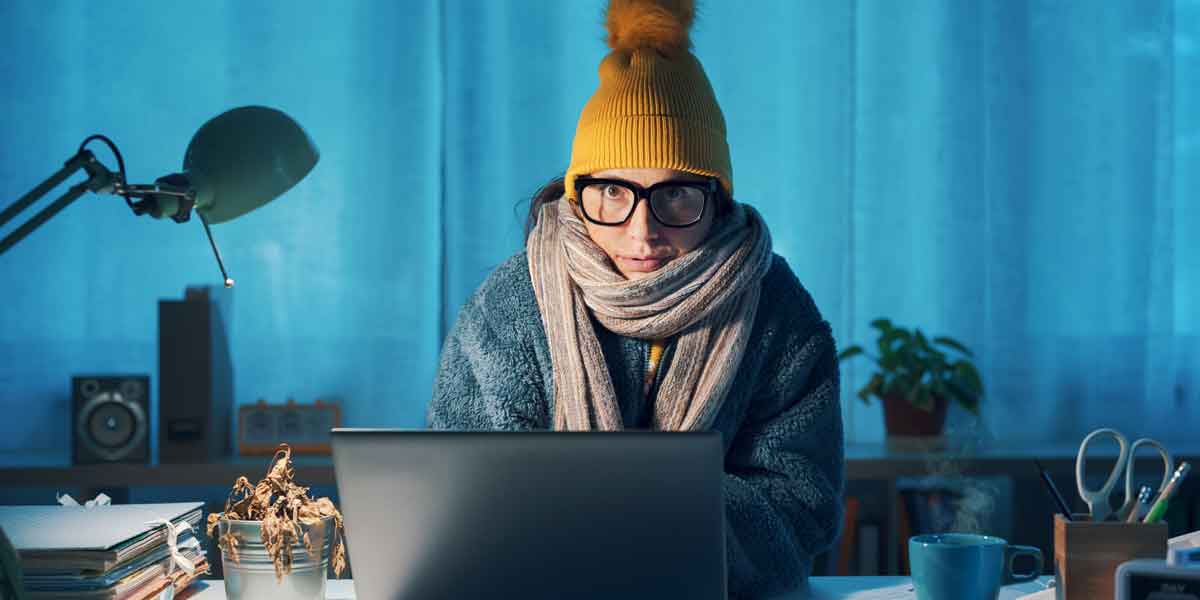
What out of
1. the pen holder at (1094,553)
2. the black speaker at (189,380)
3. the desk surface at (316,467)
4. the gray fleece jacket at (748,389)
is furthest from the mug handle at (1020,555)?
the black speaker at (189,380)

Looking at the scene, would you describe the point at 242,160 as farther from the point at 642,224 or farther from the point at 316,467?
the point at 316,467

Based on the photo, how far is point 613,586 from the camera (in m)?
0.94

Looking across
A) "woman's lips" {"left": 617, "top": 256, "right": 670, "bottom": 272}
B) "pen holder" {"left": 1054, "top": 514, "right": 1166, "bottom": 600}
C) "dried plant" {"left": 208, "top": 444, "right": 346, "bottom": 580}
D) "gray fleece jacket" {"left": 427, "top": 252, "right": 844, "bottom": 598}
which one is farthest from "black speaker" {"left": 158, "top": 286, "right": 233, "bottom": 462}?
"pen holder" {"left": 1054, "top": 514, "right": 1166, "bottom": 600}

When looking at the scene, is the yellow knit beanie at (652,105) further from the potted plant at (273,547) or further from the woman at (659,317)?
the potted plant at (273,547)

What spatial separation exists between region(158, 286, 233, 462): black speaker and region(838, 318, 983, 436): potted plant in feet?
4.90

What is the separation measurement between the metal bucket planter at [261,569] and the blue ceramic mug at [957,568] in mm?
586

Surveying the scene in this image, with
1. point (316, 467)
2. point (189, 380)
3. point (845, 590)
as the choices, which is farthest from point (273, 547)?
point (189, 380)

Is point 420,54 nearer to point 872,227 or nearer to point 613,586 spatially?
point 872,227

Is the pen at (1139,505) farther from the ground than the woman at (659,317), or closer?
closer

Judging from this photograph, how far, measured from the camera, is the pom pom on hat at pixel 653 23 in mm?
1593

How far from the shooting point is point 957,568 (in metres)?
1.11

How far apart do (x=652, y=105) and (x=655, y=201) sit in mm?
130

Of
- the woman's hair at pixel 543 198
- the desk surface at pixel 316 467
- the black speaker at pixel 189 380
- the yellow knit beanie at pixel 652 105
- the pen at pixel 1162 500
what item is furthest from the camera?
the black speaker at pixel 189 380

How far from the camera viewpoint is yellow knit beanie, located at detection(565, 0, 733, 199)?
1539mm
